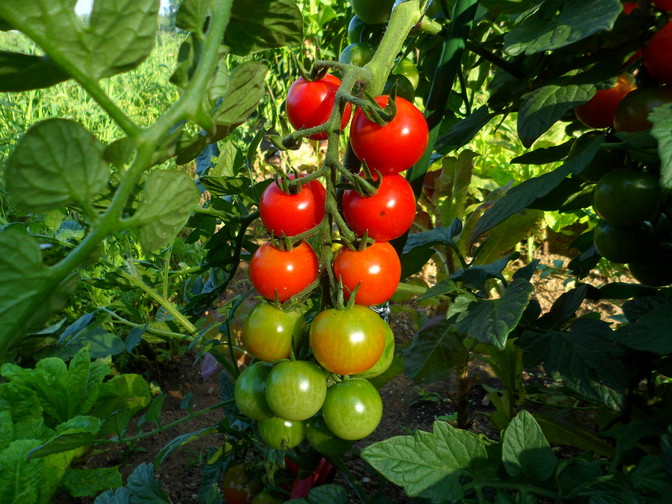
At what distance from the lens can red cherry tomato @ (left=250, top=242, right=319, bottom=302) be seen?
0.49m

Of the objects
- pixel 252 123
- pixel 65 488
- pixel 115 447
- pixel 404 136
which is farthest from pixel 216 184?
pixel 252 123

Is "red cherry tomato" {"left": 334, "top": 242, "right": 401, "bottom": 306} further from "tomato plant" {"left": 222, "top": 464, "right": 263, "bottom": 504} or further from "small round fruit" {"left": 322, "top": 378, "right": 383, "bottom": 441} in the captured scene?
"tomato plant" {"left": 222, "top": 464, "right": 263, "bottom": 504}

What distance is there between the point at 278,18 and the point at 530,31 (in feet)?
0.84

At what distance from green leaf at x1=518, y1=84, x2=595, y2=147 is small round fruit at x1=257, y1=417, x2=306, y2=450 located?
1.26 ft

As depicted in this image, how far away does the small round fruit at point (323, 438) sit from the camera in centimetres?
58

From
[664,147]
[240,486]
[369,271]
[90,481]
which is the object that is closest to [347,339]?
[369,271]

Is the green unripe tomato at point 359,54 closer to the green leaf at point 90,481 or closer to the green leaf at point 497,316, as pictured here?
the green leaf at point 497,316

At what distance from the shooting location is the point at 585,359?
615 mm

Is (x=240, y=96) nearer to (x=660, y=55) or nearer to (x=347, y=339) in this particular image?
(x=347, y=339)

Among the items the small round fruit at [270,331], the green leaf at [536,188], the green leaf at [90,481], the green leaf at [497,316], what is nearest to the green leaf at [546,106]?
the green leaf at [536,188]

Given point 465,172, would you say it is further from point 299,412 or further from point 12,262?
point 12,262

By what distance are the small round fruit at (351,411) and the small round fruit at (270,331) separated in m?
0.07

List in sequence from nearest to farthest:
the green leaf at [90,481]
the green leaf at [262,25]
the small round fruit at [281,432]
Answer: the green leaf at [262,25]
the small round fruit at [281,432]
the green leaf at [90,481]

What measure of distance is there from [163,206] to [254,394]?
0.35m
